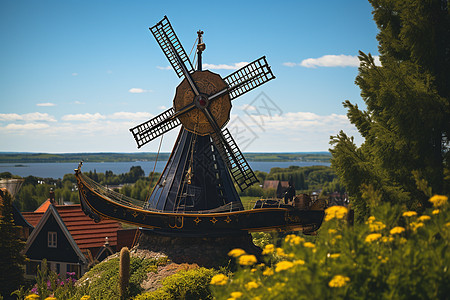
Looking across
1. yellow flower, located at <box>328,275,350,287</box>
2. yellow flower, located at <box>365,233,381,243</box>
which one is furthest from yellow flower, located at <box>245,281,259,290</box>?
yellow flower, located at <box>365,233,381,243</box>

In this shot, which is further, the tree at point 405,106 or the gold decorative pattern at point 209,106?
the gold decorative pattern at point 209,106

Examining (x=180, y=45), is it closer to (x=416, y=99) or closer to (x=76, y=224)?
(x=416, y=99)

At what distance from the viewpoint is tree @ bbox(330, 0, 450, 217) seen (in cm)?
1252

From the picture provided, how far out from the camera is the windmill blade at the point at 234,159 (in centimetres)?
1784

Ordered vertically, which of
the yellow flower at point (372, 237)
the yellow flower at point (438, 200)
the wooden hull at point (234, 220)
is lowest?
the wooden hull at point (234, 220)

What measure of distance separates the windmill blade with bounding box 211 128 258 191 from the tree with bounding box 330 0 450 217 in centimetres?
455

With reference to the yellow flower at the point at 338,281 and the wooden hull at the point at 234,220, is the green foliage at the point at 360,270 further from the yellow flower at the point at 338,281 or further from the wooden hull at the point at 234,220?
the wooden hull at the point at 234,220

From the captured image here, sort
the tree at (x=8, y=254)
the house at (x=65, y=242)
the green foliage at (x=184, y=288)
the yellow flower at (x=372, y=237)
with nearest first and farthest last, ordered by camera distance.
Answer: the yellow flower at (x=372, y=237), the green foliage at (x=184, y=288), the tree at (x=8, y=254), the house at (x=65, y=242)

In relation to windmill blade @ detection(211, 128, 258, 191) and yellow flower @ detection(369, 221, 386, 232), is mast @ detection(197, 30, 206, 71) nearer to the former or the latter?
windmill blade @ detection(211, 128, 258, 191)

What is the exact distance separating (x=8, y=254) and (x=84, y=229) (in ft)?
21.6

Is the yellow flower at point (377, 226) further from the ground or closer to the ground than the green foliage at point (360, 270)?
further from the ground

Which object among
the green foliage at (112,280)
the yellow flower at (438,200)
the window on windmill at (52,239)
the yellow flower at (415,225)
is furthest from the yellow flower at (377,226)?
the window on windmill at (52,239)

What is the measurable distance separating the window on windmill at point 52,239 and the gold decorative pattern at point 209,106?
11282 mm

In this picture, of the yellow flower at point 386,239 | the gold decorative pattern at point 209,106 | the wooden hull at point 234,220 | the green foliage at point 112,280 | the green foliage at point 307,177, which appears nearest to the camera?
the yellow flower at point 386,239
